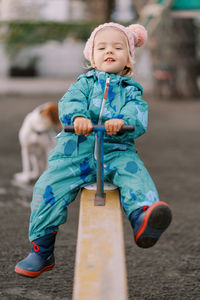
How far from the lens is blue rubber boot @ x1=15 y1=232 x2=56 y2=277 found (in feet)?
9.75

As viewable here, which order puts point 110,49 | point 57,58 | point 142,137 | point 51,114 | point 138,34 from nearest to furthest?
1. point 110,49
2. point 138,34
3. point 51,114
4. point 142,137
5. point 57,58

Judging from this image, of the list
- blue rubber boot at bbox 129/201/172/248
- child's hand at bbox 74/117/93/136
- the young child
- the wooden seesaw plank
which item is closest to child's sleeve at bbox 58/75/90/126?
the young child

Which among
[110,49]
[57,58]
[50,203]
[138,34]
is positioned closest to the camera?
[50,203]

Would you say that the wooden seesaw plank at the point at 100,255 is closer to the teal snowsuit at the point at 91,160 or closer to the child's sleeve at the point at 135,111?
the teal snowsuit at the point at 91,160

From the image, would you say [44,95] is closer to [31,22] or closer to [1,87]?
[1,87]

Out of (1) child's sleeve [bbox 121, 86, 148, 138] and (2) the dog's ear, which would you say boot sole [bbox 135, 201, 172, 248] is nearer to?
(1) child's sleeve [bbox 121, 86, 148, 138]

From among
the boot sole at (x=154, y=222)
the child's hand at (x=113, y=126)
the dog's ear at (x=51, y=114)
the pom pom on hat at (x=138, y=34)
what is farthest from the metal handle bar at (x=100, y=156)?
the dog's ear at (x=51, y=114)

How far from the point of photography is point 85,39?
75.7ft

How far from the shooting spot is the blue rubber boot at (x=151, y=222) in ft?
8.82

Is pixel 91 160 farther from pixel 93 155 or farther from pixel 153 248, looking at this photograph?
pixel 153 248

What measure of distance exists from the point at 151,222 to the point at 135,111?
2.03 feet

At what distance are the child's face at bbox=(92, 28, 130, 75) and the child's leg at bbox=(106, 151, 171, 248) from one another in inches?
18.9

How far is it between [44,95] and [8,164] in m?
8.50

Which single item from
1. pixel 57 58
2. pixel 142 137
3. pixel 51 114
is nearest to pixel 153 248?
pixel 51 114
